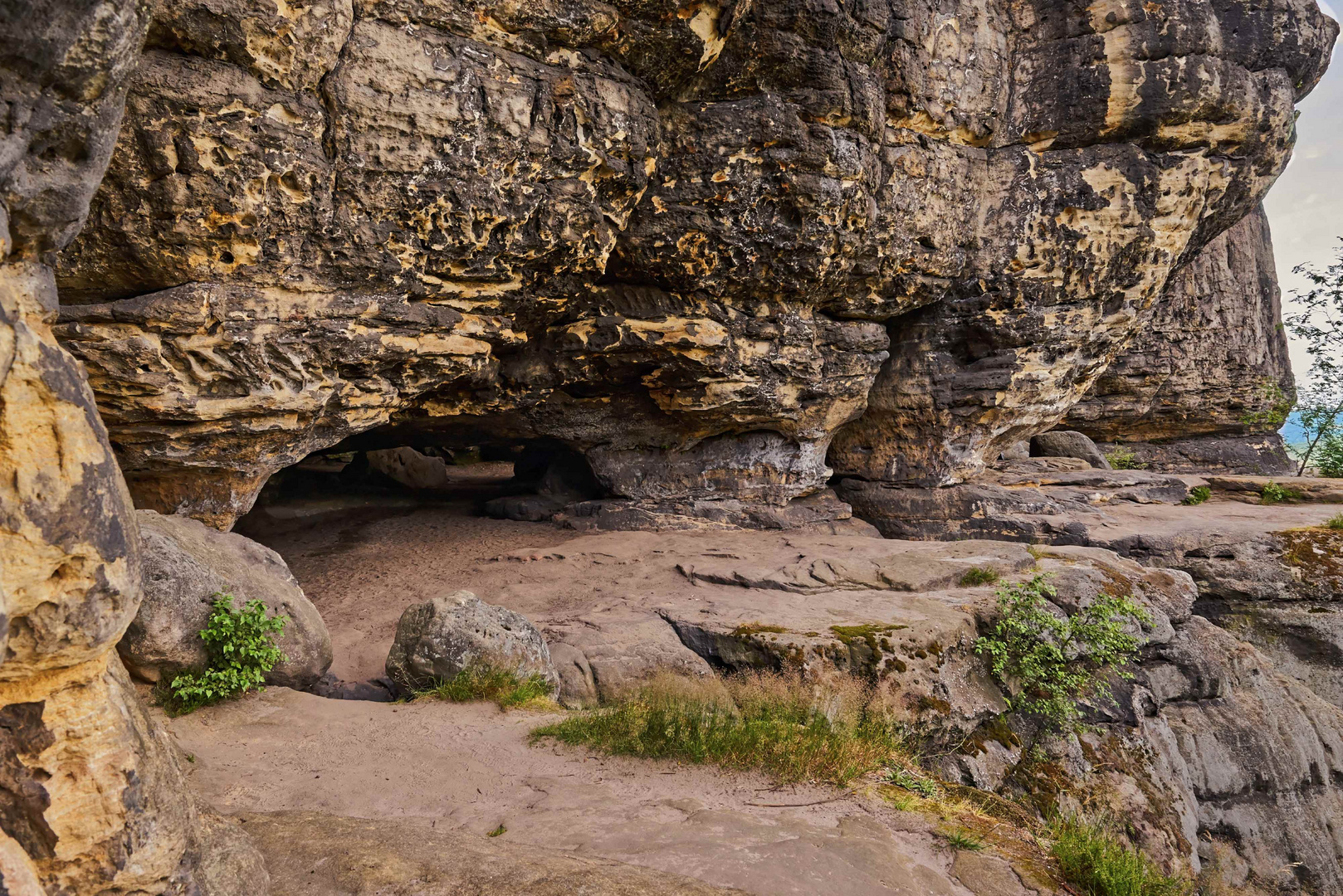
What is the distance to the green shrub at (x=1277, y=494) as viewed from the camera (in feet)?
40.5

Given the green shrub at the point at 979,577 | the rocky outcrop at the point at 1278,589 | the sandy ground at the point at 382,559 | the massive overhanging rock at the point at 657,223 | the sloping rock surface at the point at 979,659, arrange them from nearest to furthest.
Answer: the massive overhanging rock at the point at 657,223 < the sloping rock surface at the point at 979,659 < the sandy ground at the point at 382,559 < the green shrub at the point at 979,577 < the rocky outcrop at the point at 1278,589

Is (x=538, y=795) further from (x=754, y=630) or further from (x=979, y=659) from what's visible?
(x=979, y=659)

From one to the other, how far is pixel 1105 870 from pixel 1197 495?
37.7 feet

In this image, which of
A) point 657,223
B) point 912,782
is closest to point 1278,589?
point 912,782

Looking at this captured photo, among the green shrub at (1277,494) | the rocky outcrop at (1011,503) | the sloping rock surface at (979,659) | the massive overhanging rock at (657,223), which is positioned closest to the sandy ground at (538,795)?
the sloping rock surface at (979,659)

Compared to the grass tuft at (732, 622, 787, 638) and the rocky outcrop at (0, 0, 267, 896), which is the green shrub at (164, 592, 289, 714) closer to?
→ the rocky outcrop at (0, 0, 267, 896)

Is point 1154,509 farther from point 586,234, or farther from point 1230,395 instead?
point 586,234

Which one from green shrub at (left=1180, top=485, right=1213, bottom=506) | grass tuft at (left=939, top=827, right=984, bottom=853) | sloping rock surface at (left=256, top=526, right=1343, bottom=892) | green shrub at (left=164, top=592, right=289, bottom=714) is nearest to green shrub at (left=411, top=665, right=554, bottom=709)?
sloping rock surface at (left=256, top=526, right=1343, bottom=892)

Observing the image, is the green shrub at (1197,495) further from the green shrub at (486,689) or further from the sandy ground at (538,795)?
the green shrub at (486,689)

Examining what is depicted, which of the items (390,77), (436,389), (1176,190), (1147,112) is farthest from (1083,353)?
(390,77)

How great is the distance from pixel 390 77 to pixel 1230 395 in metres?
18.7

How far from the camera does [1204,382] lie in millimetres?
17094

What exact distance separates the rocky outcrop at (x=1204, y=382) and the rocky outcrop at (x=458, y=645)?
15.4 metres

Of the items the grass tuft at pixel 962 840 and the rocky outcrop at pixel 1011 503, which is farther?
the rocky outcrop at pixel 1011 503
